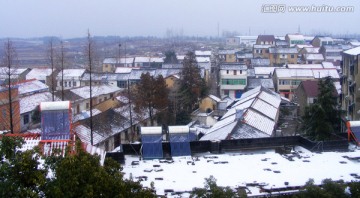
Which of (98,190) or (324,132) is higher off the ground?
(98,190)

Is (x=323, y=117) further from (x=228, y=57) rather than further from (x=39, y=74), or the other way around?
(x=228, y=57)

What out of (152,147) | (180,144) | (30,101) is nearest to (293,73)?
(30,101)

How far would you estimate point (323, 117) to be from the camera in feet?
31.6

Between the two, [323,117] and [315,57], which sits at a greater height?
[315,57]

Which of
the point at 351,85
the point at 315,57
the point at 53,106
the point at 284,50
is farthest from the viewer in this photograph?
the point at 284,50

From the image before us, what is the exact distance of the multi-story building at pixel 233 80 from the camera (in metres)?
24.1

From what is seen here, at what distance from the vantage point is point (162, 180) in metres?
6.07

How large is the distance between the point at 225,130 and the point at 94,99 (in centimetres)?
1087

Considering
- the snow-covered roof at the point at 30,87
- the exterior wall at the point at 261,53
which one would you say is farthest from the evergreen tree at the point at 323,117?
the exterior wall at the point at 261,53

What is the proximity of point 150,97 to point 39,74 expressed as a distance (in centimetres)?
1359

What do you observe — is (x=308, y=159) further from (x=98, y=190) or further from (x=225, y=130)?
(x=98, y=190)

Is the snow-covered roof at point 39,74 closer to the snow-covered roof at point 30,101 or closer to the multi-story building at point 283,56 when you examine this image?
the snow-covered roof at point 30,101

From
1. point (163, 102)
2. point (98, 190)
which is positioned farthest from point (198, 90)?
point (98, 190)

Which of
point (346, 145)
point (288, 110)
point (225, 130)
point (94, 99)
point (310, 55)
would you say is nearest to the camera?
point (346, 145)
